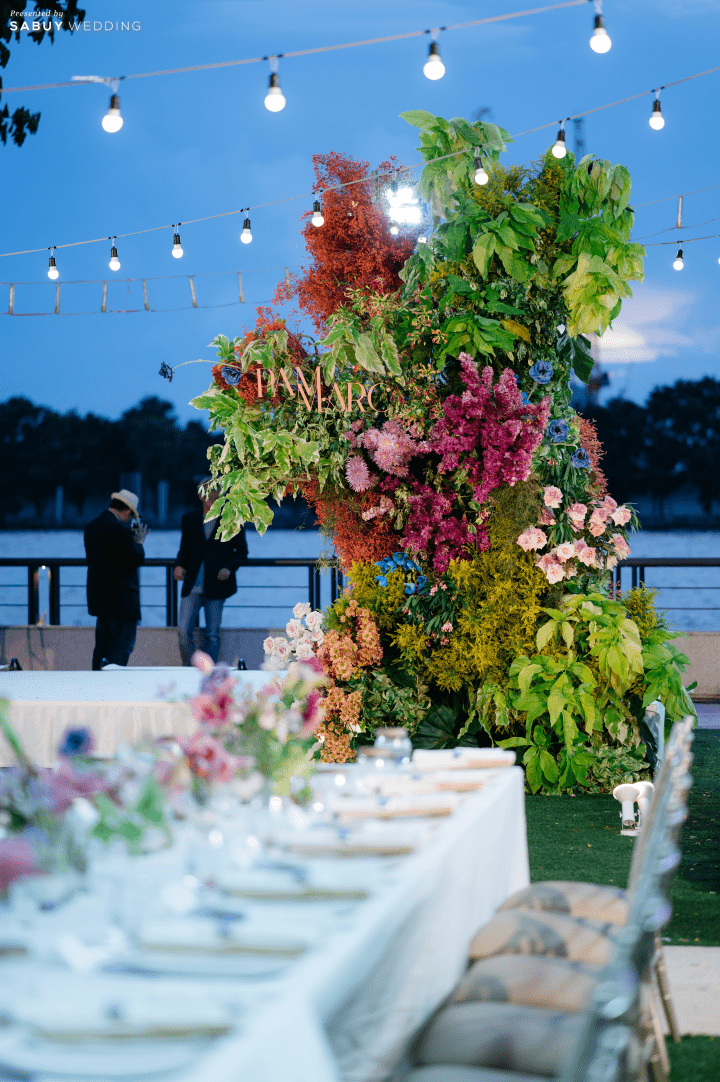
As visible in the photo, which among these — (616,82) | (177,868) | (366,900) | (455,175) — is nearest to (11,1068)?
(177,868)

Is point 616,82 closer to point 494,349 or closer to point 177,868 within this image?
point 494,349

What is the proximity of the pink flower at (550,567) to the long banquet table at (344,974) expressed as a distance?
9.32 ft

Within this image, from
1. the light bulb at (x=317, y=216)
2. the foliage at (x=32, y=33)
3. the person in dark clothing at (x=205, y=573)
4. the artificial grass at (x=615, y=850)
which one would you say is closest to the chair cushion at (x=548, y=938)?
the artificial grass at (x=615, y=850)

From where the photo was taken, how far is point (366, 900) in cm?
160

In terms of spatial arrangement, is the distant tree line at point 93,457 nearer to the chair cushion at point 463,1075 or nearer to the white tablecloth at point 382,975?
the white tablecloth at point 382,975

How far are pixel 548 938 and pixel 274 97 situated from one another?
3348 mm

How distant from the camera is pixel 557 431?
5078 millimetres

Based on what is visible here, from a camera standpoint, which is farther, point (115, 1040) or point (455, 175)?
point (455, 175)

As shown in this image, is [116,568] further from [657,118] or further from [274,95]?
[657,118]

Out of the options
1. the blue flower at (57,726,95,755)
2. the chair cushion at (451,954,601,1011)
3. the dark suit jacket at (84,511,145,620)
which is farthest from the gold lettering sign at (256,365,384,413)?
the blue flower at (57,726,95,755)

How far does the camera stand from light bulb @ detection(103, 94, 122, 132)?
409cm

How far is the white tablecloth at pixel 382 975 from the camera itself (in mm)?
1150

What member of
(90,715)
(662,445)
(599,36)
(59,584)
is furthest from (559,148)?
(662,445)

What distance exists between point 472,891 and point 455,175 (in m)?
3.94
